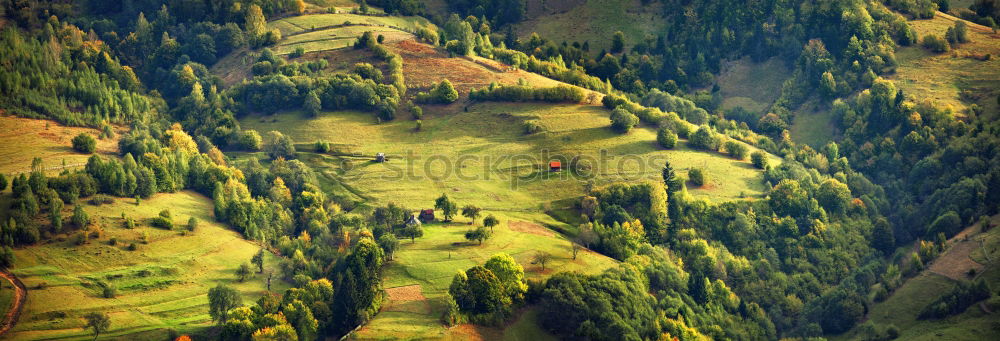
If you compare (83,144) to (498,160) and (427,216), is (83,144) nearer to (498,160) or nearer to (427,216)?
(427,216)

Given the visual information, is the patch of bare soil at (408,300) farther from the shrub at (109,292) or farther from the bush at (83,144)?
the bush at (83,144)

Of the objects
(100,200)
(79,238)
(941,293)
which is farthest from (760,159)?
(79,238)

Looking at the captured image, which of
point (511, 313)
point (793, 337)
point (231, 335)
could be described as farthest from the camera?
point (793, 337)

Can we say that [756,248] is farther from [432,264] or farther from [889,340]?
[432,264]

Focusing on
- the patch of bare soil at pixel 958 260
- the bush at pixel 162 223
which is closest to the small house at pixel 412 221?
the bush at pixel 162 223

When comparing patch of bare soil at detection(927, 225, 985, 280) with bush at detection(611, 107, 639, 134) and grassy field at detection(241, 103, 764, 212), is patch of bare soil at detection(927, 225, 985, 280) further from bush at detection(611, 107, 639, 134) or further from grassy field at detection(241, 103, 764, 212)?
bush at detection(611, 107, 639, 134)

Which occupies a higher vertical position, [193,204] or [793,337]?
[193,204]

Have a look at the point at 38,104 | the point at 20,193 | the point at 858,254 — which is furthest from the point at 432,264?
the point at 38,104
